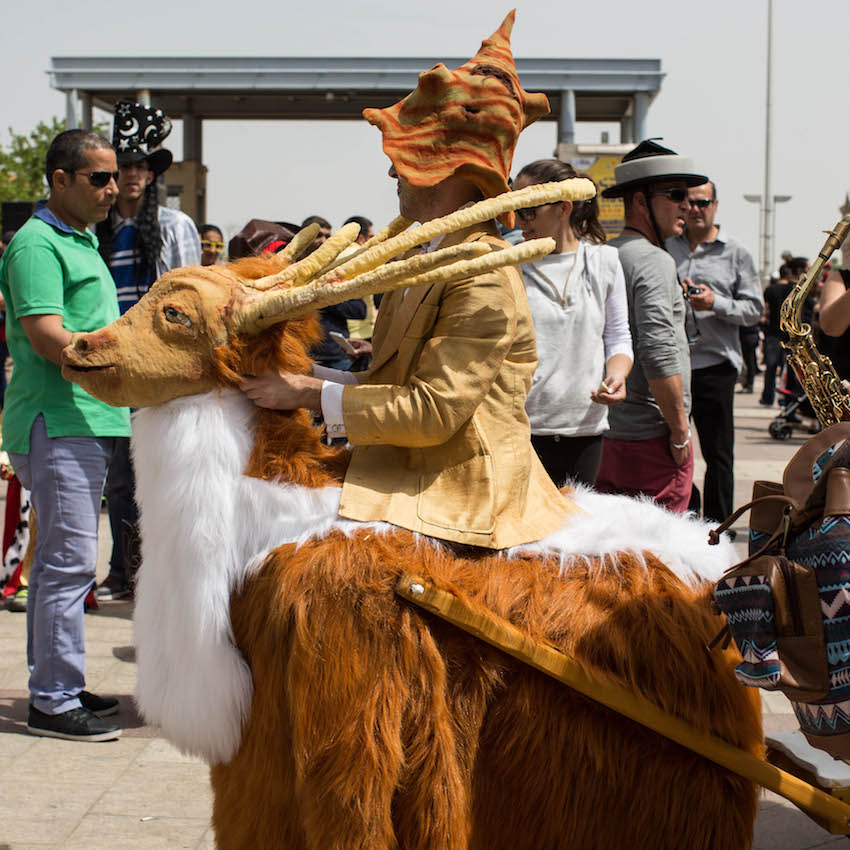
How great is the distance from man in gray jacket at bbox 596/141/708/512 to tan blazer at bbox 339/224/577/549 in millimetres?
1686

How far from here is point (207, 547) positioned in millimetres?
2342

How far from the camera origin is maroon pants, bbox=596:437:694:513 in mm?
4223

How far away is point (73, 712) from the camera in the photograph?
372 centimetres

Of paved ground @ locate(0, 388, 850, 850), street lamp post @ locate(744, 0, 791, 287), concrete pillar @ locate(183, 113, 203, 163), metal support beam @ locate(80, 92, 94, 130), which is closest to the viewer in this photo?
paved ground @ locate(0, 388, 850, 850)

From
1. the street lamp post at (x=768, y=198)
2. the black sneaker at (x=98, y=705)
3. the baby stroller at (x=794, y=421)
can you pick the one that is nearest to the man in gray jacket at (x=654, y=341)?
the black sneaker at (x=98, y=705)

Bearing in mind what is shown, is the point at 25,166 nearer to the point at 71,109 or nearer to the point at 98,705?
the point at 71,109

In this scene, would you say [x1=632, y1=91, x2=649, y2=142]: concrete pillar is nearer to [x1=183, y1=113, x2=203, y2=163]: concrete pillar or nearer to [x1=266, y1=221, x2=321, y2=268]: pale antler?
[x1=183, y1=113, x2=203, y2=163]: concrete pillar

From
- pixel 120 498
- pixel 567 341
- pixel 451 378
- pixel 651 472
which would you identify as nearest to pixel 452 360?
pixel 451 378

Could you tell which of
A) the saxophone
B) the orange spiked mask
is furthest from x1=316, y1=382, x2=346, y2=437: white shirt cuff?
the saxophone

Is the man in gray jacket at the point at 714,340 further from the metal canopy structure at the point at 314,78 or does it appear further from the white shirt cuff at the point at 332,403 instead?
the metal canopy structure at the point at 314,78

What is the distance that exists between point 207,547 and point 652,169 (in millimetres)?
2613

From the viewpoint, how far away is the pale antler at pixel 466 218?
232 cm

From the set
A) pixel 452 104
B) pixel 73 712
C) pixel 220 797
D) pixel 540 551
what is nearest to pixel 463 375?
pixel 540 551

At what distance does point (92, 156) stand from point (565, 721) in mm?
2632
